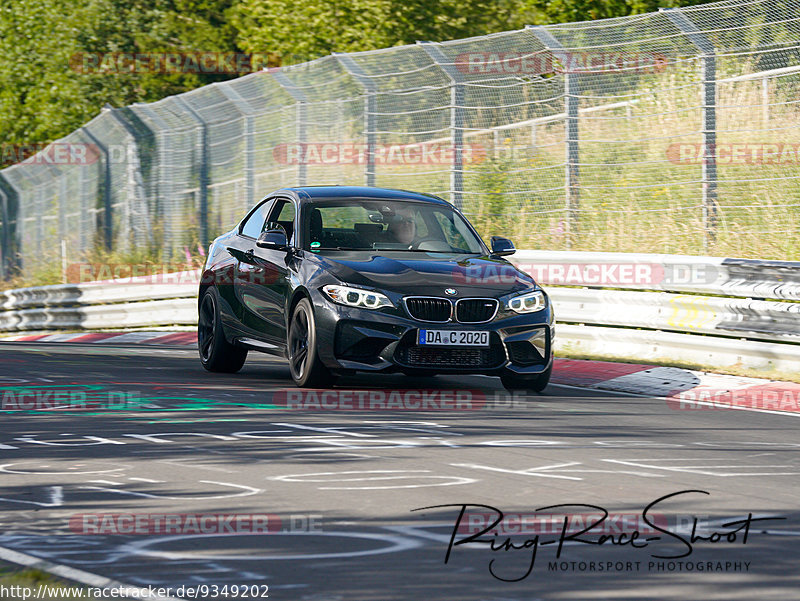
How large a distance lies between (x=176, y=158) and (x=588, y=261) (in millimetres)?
12219

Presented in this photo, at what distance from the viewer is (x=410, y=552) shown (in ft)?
19.5

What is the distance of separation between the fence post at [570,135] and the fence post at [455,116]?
5.44 ft

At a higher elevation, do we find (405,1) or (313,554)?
(405,1)

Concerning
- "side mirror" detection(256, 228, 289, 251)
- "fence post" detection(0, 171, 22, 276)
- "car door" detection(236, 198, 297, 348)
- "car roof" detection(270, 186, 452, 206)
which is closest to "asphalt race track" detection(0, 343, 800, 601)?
"car door" detection(236, 198, 297, 348)

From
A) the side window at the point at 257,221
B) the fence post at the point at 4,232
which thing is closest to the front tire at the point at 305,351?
the side window at the point at 257,221

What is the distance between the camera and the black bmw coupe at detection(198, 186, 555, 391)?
11.4 meters

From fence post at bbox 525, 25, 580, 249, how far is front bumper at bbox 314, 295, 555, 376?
6498 millimetres

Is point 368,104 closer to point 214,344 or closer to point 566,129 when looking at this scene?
point 566,129

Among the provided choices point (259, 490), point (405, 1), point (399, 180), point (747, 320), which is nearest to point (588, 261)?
point (747, 320)

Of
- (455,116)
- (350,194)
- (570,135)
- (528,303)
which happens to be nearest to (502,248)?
(528,303)

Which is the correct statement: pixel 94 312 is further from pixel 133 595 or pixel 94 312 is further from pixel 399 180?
pixel 133 595

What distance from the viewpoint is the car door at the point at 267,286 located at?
492 inches

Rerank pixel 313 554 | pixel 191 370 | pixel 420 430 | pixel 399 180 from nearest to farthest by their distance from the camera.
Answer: pixel 313 554 < pixel 420 430 < pixel 191 370 < pixel 399 180

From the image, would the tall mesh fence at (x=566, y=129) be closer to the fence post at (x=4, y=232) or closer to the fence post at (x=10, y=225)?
the fence post at (x=10, y=225)
